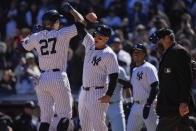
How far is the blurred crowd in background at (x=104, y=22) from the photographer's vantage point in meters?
12.5

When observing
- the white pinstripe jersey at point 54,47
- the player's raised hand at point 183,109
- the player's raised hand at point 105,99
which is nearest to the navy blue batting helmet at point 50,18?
the white pinstripe jersey at point 54,47

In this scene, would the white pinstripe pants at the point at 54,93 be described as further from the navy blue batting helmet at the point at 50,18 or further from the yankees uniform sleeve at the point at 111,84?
the navy blue batting helmet at the point at 50,18

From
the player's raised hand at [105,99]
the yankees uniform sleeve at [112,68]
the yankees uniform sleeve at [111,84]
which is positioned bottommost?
the player's raised hand at [105,99]

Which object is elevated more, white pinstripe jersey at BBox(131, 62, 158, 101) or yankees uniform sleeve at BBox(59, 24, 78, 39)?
yankees uniform sleeve at BBox(59, 24, 78, 39)

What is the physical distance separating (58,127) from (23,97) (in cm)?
493

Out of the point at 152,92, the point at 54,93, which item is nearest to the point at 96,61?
the point at 54,93

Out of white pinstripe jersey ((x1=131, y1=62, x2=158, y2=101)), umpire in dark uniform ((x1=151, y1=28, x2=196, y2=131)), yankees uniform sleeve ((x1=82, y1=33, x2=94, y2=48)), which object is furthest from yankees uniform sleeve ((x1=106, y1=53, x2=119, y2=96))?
umpire in dark uniform ((x1=151, y1=28, x2=196, y2=131))

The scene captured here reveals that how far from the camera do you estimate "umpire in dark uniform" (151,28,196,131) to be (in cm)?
690

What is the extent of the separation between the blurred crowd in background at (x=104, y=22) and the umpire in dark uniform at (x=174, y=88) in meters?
4.09

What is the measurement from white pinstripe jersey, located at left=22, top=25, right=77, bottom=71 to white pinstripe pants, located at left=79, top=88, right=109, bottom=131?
59 cm

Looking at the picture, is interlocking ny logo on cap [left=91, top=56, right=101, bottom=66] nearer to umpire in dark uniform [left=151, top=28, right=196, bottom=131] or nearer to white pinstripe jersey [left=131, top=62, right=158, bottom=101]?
white pinstripe jersey [left=131, top=62, right=158, bottom=101]

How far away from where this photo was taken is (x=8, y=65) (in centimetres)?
1416

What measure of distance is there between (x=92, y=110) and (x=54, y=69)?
2.75ft

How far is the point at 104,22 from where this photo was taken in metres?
13.6
